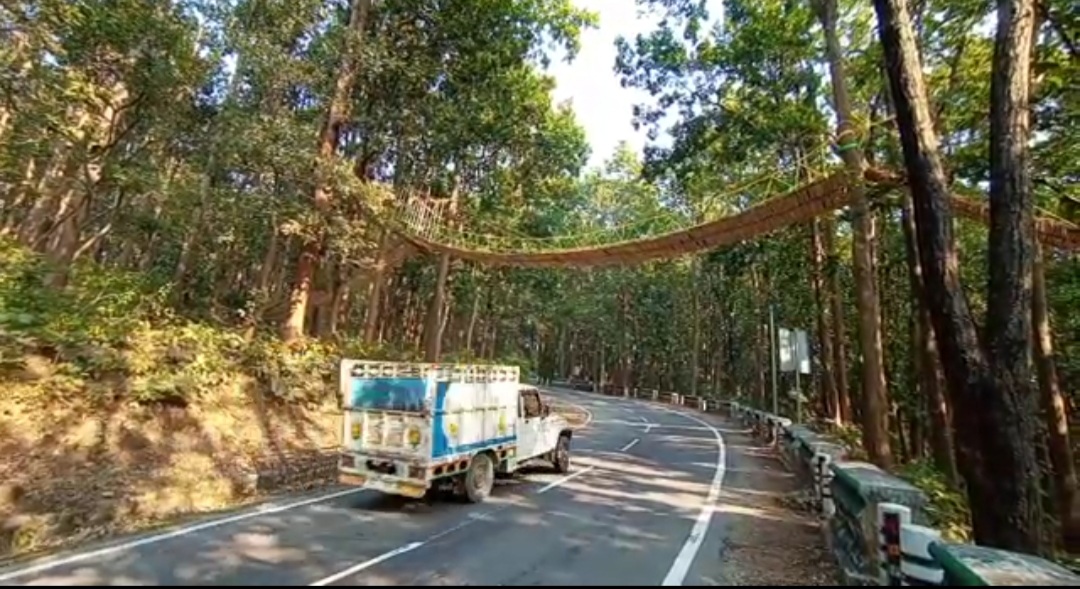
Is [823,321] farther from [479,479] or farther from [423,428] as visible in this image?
[423,428]

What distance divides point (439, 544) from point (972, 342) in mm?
5713

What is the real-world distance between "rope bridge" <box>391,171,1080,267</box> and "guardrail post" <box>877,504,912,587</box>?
189 inches

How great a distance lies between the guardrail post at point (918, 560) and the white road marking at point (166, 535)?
7.15 metres

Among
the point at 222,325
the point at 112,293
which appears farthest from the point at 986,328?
the point at 222,325


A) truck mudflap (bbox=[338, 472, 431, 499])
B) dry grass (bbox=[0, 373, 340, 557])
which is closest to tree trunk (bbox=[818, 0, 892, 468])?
truck mudflap (bbox=[338, 472, 431, 499])

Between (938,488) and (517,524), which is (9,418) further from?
(938,488)

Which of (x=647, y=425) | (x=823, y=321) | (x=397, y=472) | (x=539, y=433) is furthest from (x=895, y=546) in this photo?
(x=647, y=425)

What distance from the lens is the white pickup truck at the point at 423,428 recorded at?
1011 centimetres

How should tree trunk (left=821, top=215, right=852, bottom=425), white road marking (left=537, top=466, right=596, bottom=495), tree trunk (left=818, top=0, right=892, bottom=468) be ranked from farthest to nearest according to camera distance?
tree trunk (left=821, top=215, right=852, bottom=425)
tree trunk (left=818, top=0, right=892, bottom=468)
white road marking (left=537, top=466, right=596, bottom=495)

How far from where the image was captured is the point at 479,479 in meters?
11.1

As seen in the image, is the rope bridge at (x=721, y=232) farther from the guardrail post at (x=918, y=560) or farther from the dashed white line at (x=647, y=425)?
the dashed white line at (x=647, y=425)

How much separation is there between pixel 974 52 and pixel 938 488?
974 cm

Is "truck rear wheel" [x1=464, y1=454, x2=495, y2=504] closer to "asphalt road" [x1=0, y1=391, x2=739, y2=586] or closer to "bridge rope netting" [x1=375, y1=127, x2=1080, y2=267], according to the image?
"asphalt road" [x1=0, y1=391, x2=739, y2=586]

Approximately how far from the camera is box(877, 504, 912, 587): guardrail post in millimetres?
5227
